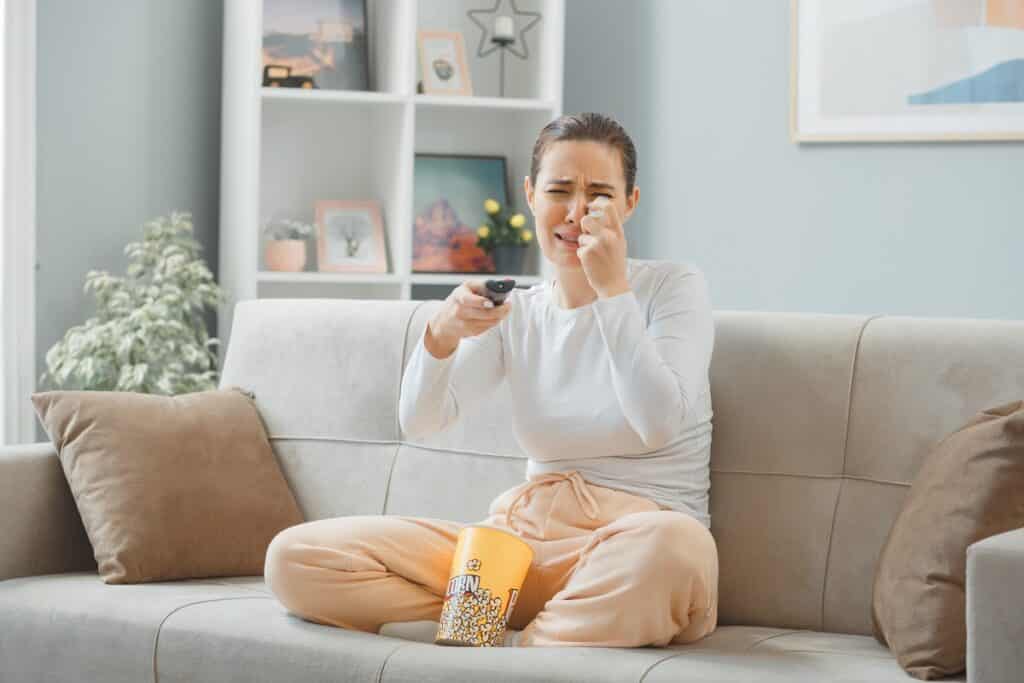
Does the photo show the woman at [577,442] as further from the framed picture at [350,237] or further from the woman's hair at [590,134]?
the framed picture at [350,237]

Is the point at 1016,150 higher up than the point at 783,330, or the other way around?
the point at 1016,150

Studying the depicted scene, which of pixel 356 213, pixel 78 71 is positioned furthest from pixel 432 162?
pixel 78 71

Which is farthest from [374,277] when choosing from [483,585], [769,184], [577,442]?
[483,585]

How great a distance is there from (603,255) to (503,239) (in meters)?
2.05

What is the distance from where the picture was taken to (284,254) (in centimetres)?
403

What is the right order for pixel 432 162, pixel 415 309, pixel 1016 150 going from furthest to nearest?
1. pixel 432 162
2. pixel 1016 150
3. pixel 415 309

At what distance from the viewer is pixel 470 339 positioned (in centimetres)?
237

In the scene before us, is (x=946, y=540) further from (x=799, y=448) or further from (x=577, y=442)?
(x=577, y=442)

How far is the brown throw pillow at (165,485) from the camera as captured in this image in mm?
2486

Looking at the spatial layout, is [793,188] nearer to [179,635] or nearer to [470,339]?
[470,339]

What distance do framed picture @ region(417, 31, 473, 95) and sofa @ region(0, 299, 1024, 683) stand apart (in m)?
1.64

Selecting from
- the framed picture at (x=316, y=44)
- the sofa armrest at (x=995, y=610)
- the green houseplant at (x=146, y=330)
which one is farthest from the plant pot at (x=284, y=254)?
the sofa armrest at (x=995, y=610)

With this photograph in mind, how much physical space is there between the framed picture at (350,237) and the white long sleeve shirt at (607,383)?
176cm

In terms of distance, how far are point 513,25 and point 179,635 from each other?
101 inches
